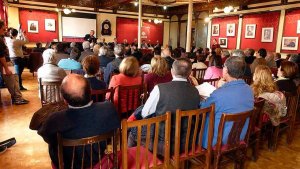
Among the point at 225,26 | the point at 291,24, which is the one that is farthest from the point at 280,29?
the point at 225,26

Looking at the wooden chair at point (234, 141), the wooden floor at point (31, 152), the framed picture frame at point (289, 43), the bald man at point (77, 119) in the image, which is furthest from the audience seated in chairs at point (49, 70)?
the framed picture frame at point (289, 43)

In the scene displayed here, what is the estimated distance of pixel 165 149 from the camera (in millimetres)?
1891

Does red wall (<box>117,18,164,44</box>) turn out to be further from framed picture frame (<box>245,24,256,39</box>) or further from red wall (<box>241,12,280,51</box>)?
framed picture frame (<box>245,24,256,39</box>)

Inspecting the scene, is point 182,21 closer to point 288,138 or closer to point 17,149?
point 288,138

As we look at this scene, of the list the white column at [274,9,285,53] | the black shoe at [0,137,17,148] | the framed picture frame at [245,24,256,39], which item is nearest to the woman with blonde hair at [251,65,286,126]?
the black shoe at [0,137,17,148]

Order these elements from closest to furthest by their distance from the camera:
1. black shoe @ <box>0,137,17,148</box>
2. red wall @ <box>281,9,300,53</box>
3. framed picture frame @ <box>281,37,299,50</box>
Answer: black shoe @ <box>0,137,17,148</box> < red wall @ <box>281,9,300,53</box> < framed picture frame @ <box>281,37,299,50</box>

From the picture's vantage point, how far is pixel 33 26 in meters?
11.4

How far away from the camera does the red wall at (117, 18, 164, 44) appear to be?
14.0m

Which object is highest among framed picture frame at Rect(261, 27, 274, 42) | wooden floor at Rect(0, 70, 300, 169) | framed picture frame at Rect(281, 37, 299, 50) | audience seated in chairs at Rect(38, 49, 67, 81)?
framed picture frame at Rect(261, 27, 274, 42)

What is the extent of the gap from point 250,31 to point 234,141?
8.75 meters

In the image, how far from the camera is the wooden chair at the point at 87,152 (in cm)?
144

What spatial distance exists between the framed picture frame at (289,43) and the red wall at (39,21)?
34.9 ft

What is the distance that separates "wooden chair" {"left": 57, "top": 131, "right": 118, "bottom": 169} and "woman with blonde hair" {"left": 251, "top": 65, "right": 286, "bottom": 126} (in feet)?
6.93

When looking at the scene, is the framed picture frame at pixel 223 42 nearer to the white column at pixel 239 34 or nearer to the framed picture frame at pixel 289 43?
the white column at pixel 239 34
